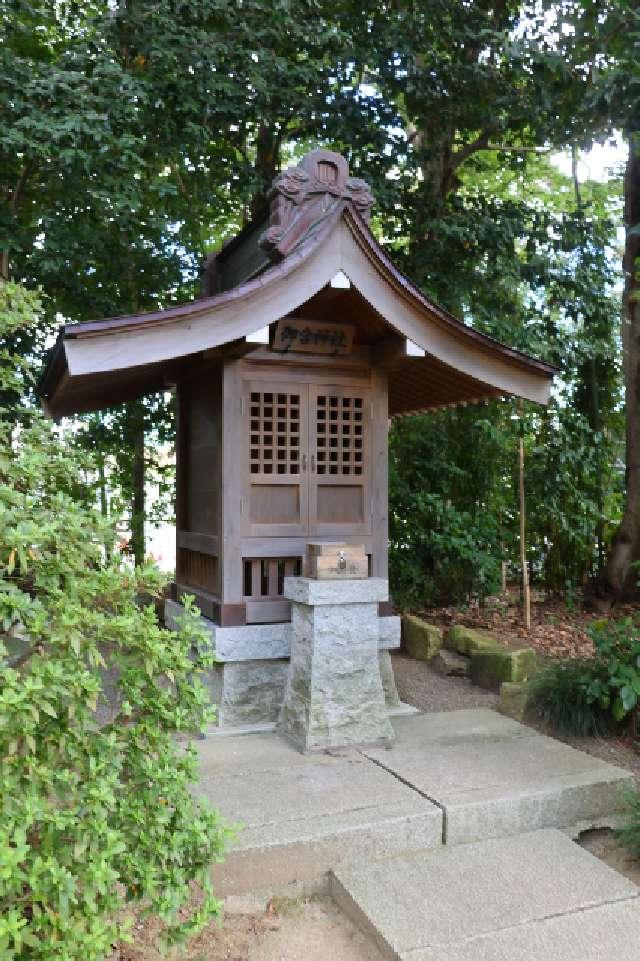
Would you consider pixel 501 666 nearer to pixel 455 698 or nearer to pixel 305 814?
pixel 455 698

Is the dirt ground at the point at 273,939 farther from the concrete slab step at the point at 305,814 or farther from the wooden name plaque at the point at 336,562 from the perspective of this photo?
the wooden name plaque at the point at 336,562

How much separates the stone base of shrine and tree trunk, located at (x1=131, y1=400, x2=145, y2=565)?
4.95 m

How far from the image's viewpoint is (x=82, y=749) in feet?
7.65

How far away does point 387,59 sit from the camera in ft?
26.6

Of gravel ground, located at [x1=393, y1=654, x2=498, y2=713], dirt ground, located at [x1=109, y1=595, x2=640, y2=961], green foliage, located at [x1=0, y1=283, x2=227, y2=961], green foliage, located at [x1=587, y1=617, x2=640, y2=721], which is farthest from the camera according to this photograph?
gravel ground, located at [x1=393, y1=654, x2=498, y2=713]

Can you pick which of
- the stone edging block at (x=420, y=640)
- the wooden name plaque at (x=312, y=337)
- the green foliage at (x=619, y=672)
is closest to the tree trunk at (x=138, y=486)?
the stone edging block at (x=420, y=640)

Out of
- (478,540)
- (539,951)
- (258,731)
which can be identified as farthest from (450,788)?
(478,540)

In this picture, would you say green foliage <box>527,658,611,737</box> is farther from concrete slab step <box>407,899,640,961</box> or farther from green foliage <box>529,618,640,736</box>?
concrete slab step <box>407,899,640,961</box>

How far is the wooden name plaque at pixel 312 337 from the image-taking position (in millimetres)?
5062

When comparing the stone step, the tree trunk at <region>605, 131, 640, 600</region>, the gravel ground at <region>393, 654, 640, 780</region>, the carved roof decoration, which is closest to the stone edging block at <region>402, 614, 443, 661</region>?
the gravel ground at <region>393, 654, 640, 780</region>

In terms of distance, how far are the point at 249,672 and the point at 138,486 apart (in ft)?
21.0

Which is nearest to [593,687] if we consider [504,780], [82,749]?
[504,780]

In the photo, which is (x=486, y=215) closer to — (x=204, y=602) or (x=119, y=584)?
(x=204, y=602)

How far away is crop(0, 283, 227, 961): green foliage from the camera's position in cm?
211
